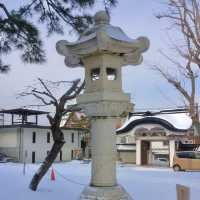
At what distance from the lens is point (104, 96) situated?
546 centimetres

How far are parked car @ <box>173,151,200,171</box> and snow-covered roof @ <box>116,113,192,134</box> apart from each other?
2565mm

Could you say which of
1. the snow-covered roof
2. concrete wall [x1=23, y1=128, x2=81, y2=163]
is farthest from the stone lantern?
concrete wall [x1=23, y1=128, x2=81, y2=163]

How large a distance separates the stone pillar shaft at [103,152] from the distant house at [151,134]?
2657 cm

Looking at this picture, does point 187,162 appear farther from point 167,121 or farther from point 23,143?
point 23,143

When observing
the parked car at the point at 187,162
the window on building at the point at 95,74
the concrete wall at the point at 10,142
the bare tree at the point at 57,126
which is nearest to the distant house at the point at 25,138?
the concrete wall at the point at 10,142

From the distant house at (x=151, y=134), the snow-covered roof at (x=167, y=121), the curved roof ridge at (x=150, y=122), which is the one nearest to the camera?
the curved roof ridge at (x=150, y=122)

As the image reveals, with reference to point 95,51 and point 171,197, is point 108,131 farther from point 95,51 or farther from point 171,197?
point 171,197

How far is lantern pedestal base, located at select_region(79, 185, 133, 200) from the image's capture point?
5.27 meters

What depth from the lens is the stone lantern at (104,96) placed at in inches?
212

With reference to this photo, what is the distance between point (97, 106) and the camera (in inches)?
215

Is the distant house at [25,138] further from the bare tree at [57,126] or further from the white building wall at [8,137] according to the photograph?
the bare tree at [57,126]

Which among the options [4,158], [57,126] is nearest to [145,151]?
[4,158]

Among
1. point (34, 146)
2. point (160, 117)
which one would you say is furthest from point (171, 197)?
point (34, 146)

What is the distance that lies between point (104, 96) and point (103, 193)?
1.30m
